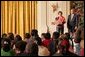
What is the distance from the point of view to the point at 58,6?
18.5m

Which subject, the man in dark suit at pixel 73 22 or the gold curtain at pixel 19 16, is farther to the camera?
the gold curtain at pixel 19 16

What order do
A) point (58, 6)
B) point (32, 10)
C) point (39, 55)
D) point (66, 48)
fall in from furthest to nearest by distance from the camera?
point (32, 10), point (58, 6), point (39, 55), point (66, 48)

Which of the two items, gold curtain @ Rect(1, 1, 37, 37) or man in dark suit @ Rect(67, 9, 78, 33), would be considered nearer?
man in dark suit @ Rect(67, 9, 78, 33)

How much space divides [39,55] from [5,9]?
1249 cm

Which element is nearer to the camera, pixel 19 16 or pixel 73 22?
pixel 73 22

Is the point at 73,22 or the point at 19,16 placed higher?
the point at 19,16

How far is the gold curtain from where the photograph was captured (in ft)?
66.5

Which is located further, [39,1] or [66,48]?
[39,1]

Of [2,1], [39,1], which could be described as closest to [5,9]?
[2,1]

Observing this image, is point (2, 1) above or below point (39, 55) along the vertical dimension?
above

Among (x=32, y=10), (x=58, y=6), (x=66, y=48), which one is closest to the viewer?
(x=66, y=48)

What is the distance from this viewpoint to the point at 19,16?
20797mm

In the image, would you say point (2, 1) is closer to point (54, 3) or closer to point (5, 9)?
point (5, 9)

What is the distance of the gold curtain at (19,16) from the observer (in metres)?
20.3
